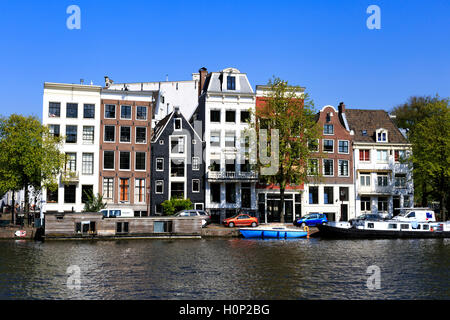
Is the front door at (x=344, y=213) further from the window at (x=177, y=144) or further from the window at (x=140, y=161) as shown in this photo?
the window at (x=140, y=161)

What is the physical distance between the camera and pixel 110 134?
60.4m

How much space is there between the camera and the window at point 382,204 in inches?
2687

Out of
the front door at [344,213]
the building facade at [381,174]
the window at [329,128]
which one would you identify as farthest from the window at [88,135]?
the building facade at [381,174]

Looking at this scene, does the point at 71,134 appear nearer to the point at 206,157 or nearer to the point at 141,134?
the point at 141,134

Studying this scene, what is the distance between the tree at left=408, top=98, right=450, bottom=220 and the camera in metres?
61.5

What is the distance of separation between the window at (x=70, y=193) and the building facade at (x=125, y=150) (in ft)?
10.4

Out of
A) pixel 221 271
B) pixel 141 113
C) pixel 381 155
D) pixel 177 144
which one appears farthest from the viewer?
pixel 381 155

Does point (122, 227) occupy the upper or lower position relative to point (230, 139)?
lower

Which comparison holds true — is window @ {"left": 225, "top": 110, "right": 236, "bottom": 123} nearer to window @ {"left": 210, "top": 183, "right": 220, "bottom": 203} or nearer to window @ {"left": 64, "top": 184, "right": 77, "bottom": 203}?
window @ {"left": 210, "top": 183, "right": 220, "bottom": 203}

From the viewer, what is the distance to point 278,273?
92.8 ft

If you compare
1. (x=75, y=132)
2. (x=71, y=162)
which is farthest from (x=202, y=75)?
(x=71, y=162)

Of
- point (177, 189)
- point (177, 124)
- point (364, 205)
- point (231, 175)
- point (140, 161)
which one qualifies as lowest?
point (364, 205)

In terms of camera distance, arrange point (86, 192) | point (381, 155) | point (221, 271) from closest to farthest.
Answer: point (221, 271)
point (86, 192)
point (381, 155)

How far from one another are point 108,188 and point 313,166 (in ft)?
86.1
